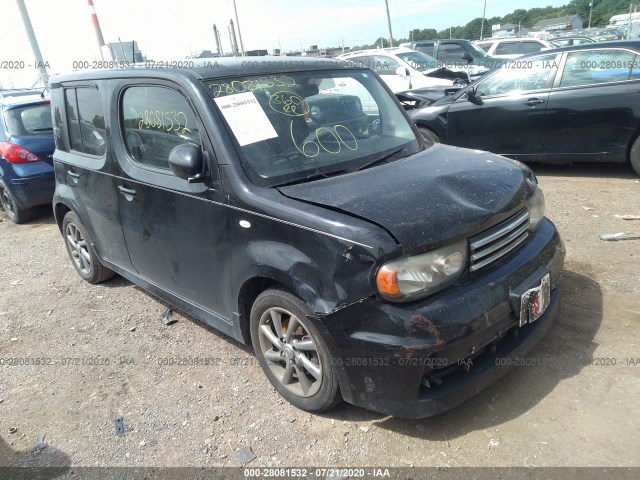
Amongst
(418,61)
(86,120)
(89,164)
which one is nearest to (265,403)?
(89,164)

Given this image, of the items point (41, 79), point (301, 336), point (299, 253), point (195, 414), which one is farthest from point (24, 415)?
point (41, 79)

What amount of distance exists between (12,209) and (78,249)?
131 inches

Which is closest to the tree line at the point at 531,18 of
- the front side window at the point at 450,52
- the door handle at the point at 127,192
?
the front side window at the point at 450,52

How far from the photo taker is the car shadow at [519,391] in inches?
101

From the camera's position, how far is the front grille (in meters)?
2.41

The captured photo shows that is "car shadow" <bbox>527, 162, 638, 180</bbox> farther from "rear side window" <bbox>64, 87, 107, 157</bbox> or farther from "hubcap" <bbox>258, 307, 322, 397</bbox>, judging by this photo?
"rear side window" <bbox>64, 87, 107, 157</bbox>

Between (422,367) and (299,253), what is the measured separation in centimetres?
79

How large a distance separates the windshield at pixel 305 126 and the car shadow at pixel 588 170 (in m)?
4.15

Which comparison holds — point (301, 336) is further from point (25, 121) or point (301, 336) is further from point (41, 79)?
point (41, 79)

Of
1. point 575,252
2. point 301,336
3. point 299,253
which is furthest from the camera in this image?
point 575,252

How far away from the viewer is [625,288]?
3.65 m

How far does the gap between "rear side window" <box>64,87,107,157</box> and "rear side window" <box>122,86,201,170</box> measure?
1.23ft

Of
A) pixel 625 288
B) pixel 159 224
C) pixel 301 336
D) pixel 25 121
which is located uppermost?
pixel 25 121

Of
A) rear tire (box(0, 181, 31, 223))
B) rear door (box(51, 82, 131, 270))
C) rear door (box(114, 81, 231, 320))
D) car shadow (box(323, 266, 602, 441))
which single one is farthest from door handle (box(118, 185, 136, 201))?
rear tire (box(0, 181, 31, 223))
